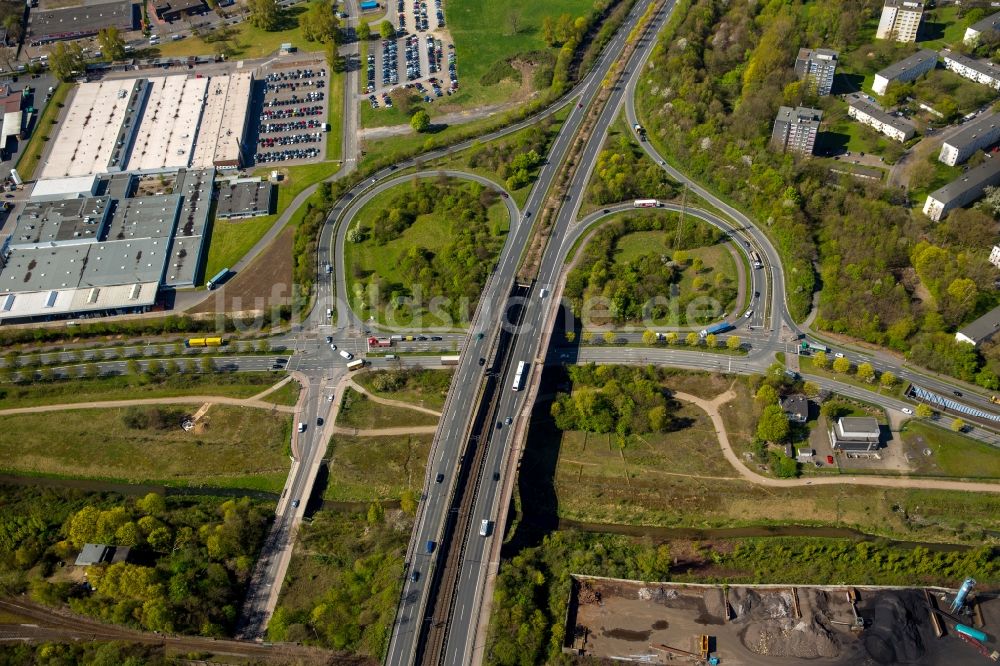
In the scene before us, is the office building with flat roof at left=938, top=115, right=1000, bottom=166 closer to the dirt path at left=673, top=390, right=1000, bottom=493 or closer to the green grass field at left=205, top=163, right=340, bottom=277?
the dirt path at left=673, top=390, right=1000, bottom=493

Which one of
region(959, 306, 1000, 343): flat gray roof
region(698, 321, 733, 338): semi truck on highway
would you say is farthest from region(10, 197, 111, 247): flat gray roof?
region(959, 306, 1000, 343): flat gray roof

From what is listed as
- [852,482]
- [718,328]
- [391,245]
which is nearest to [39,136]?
[391,245]

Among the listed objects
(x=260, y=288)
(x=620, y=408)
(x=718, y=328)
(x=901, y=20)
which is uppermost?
(x=901, y=20)

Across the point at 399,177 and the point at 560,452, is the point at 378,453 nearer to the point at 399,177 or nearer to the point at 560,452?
the point at 560,452

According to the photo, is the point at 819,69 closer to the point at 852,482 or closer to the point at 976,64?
the point at 976,64

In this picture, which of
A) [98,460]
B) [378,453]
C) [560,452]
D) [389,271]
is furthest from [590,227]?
[98,460]

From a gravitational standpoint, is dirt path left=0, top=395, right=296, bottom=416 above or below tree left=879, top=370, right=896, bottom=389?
below
